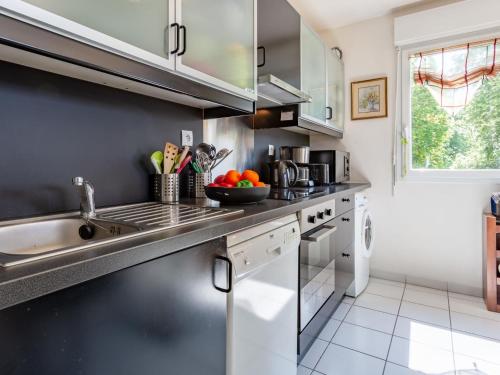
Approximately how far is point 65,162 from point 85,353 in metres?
0.78

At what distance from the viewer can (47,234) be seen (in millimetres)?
993

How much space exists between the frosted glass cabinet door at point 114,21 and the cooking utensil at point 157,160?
438 millimetres

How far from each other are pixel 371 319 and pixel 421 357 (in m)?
0.44

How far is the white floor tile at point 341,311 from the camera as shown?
7.03ft

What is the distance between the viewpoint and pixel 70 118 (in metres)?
1.15

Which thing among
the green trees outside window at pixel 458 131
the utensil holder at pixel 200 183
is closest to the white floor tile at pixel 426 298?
the green trees outside window at pixel 458 131

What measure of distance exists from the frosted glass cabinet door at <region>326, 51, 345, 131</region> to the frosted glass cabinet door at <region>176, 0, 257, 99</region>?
1.26 metres

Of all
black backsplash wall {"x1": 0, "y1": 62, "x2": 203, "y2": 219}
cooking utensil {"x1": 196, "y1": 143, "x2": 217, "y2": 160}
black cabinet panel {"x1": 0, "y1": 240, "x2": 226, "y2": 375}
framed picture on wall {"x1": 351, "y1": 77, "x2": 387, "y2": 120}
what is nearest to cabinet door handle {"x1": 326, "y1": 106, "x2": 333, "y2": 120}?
framed picture on wall {"x1": 351, "y1": 77, "x2": 387, "y2": 120}

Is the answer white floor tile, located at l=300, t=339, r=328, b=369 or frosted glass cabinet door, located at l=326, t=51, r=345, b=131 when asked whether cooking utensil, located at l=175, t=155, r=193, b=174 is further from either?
frosted glass cabinet door, located at l=326, t=51, r=345, b=131

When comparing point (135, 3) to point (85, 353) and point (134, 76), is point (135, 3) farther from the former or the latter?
point (85, 353)

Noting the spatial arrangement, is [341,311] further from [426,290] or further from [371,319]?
[426,290]

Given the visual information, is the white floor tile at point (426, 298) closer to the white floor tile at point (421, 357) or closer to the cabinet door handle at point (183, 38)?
the white floor tile at point (421, 357)

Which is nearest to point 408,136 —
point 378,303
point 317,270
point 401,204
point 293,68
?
point 401,204

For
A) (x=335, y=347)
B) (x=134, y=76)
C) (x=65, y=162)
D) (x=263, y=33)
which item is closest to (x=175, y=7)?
(x=134, y=76)
